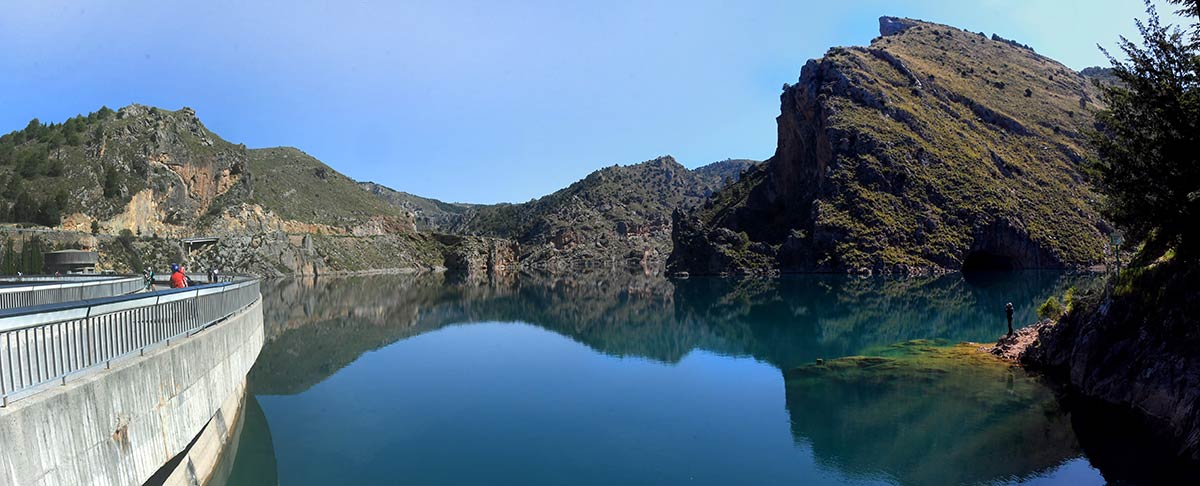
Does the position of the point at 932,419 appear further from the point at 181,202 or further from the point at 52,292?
the point at 181,202

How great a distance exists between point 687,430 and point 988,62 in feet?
603

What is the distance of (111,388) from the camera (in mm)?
8781

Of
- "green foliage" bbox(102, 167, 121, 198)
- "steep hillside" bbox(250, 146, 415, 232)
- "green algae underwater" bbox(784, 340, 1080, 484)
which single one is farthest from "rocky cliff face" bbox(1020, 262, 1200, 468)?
"steep hillside" bbox(250, 146, 415, 232)

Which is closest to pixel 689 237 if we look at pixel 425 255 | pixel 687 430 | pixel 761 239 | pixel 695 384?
pixel 761 239

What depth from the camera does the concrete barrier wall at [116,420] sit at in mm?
6832

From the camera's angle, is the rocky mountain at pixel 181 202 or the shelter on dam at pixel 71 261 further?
the rocky mountain at pixel 181 202

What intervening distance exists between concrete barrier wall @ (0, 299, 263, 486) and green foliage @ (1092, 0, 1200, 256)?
23.9 meters

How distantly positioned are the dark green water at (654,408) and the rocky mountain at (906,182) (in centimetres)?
5952

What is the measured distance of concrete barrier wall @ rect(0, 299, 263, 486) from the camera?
683 cm

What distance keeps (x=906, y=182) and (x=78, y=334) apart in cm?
12029

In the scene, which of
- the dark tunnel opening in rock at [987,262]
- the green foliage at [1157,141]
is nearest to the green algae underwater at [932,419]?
the green foliage at [1157,141]

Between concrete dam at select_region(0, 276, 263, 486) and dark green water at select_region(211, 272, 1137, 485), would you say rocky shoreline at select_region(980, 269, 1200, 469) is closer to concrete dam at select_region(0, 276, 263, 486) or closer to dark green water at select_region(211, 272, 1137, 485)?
dark green water at select_region(211, 272, 1137, 485)

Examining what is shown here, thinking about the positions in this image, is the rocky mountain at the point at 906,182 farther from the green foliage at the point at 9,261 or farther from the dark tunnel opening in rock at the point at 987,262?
the green foliage at the point at 9,261

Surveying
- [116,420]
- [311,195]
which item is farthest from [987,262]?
[311,195]
